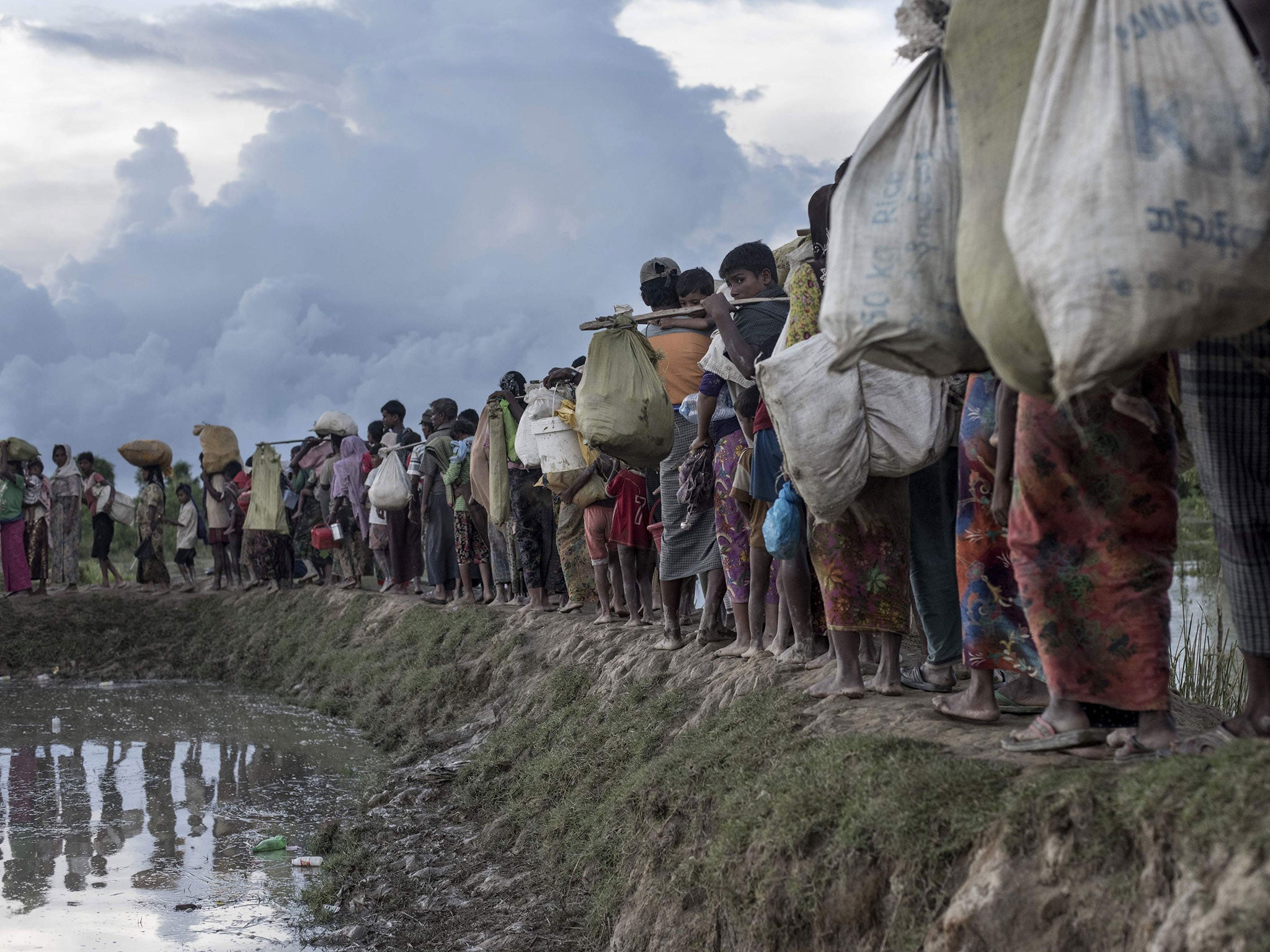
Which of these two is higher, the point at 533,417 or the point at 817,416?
the point at 533,417

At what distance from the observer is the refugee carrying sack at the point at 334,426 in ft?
47.9

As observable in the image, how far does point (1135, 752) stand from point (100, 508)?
54.0 ft

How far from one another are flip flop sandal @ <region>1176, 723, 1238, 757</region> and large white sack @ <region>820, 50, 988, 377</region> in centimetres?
107

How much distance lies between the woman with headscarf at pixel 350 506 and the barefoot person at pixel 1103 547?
11.1m

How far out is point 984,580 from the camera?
4066 millimetres

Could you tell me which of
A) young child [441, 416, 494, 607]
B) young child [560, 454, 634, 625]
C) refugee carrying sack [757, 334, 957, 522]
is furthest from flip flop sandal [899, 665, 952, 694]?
young child [441, 416, 494, 607]

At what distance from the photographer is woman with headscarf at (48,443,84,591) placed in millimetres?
16750

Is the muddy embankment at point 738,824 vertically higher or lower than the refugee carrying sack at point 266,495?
lower

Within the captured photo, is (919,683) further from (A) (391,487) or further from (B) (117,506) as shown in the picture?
(B) (117,506)

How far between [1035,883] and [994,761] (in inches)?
25.9

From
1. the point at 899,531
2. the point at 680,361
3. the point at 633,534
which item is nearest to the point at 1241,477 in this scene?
the point at 899,531

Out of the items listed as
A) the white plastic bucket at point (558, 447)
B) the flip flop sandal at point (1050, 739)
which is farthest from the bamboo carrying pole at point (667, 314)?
the flip flop sandal at point (1050, 739)

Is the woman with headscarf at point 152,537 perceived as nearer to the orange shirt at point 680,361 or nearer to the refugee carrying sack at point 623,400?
the orange shirt at point 680,361

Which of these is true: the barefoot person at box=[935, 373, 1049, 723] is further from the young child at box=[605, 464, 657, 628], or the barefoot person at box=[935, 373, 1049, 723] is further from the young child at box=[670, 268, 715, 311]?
the young child at box=[605, 464, 657, 628]
